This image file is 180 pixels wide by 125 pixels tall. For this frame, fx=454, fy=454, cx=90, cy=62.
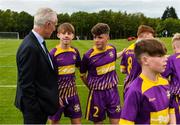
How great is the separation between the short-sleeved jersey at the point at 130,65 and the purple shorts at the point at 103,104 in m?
0.33

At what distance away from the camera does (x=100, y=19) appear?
116 m

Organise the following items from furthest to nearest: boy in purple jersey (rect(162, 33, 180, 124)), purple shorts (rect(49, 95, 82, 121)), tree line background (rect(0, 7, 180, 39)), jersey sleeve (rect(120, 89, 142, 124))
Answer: tree line background (rect(0, 7, 180, 39))
purple shorts (rect(49, 95, 82, 121))
boy in purple jersey (rect(162, 33, 180, 124))
jersey sleeve (rect(120, 89, 142, 124))

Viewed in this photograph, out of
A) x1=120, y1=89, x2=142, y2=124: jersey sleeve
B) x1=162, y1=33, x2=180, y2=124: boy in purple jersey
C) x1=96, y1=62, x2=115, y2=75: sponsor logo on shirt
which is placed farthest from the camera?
x1=96, y1=62, x2=115, y2=75: sponsor logo on shirt

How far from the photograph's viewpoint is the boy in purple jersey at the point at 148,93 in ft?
13.9

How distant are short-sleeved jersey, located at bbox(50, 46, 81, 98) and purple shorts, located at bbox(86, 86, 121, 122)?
355mm

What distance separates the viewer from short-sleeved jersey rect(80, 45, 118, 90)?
7.33 m

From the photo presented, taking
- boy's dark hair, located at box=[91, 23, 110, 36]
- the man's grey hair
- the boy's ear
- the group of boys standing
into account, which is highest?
the man's grey hair

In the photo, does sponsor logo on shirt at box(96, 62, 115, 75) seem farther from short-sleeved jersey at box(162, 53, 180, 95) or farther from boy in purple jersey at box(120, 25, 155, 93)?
short-sleeved jersey at box(162, 53, 180, 95)

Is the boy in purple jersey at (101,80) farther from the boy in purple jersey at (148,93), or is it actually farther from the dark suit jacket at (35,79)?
the boy in purple jersey at (148,93)

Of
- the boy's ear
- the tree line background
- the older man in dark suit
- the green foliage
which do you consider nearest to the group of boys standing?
the older man in dark suit

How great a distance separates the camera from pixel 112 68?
746 cm

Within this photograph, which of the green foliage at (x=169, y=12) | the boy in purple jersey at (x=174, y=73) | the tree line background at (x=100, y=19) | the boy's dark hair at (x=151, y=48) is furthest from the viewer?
the green foliage at (x=169, y=12)

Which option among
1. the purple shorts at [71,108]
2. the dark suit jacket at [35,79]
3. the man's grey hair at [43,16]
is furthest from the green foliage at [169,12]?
the dark suit jacket at [35,79]

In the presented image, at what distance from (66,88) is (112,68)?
85 cm
